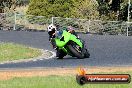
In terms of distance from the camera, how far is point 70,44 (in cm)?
1795

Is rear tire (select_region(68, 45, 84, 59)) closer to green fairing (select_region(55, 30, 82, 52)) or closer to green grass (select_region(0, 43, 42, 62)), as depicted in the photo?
green fairing (select_region(55, 30, 82, 52))

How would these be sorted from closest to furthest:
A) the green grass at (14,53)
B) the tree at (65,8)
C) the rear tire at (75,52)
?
1. the rear tire at (75,52)
2. the green grass at (14,53)
3. the tree at (65,8)

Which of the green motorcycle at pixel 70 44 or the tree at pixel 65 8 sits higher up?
the green motorcycle at pixel 70 44

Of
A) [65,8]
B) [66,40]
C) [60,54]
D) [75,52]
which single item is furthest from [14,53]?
[65,8]

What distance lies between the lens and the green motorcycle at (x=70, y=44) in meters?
17.9

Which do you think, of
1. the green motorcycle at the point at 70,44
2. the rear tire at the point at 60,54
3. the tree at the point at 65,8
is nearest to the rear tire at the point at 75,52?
the green motorcycle at the point at 70,44

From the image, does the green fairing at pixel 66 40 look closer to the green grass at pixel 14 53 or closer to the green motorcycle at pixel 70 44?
the green motorcycle at pixel 70 44

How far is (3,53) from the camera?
2030cm

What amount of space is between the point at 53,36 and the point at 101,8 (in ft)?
88.4

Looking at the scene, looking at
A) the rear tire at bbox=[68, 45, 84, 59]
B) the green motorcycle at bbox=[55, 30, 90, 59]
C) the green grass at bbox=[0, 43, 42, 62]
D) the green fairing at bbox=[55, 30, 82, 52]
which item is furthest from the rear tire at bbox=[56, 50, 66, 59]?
the green grass at bbox=[0, 43, 42, 62]

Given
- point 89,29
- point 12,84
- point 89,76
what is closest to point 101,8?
point 89,29

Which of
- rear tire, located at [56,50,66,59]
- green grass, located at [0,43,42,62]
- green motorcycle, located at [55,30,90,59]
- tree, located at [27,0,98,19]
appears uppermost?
green motorcycle, located at [55,30,90,59]

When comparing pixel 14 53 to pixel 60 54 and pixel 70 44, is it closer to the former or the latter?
pixel 60 54

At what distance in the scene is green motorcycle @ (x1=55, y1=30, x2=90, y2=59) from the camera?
17.9 metres
